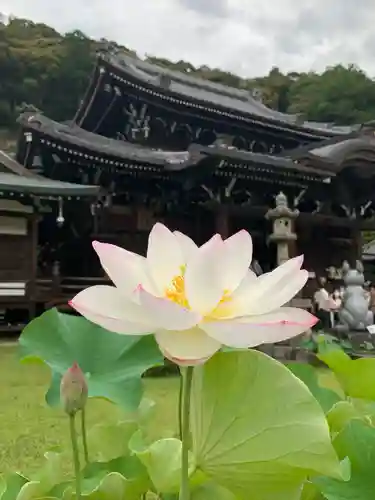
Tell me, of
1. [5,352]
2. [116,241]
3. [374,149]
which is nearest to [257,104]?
[374,149]

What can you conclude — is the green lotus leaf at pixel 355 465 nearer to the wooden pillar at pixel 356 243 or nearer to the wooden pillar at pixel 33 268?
the wooden pillar at pixel 33 268

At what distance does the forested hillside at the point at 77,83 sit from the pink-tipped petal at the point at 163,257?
2552 cm

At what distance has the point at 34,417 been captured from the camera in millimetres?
4004

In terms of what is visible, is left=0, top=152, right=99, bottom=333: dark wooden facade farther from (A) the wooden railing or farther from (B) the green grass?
(B) the green grass

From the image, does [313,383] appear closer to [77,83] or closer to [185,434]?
[185,434]

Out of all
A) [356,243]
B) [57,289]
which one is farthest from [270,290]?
[356,243]

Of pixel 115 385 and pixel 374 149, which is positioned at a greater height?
pixel 374 149

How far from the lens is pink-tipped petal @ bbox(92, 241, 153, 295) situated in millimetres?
514

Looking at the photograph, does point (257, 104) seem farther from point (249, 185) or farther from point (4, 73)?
point (4, 73)

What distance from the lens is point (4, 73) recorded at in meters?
27.9

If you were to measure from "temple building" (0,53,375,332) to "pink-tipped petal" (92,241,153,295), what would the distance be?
691 cm

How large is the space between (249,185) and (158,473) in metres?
8.89

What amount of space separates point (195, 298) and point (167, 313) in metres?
0.04

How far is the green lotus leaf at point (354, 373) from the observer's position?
2.51 ft
